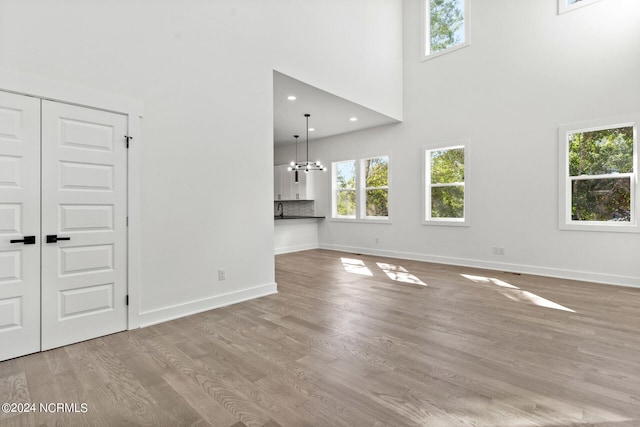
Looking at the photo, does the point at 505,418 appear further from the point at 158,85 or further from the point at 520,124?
the point at 520,124

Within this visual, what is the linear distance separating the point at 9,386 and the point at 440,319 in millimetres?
3296

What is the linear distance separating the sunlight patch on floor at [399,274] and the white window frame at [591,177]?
93.5 inches

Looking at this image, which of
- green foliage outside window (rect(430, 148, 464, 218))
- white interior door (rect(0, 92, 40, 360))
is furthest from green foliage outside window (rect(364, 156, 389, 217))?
white interior door (rect(0, 92, 40, 360))

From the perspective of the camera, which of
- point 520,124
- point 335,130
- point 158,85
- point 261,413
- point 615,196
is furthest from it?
point 335,130

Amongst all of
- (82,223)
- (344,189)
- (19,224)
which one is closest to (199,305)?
(82,223)

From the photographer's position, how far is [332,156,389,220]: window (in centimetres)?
725

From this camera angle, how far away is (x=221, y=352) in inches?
96.3

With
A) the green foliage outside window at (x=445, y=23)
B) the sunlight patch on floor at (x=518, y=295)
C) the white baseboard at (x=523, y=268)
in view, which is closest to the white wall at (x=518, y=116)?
the white baseboard at (x=523, y=268)

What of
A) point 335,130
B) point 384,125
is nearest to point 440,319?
point 384,125

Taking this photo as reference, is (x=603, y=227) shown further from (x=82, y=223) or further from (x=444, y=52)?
(x=82, y=223)

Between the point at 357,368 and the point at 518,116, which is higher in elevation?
the point at 518,116

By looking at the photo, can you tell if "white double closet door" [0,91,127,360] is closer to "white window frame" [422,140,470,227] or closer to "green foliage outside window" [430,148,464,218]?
"white window frame" [422,140,470,227]

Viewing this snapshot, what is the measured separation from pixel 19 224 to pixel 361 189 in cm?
615

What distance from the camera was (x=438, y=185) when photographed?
6.23 meters
